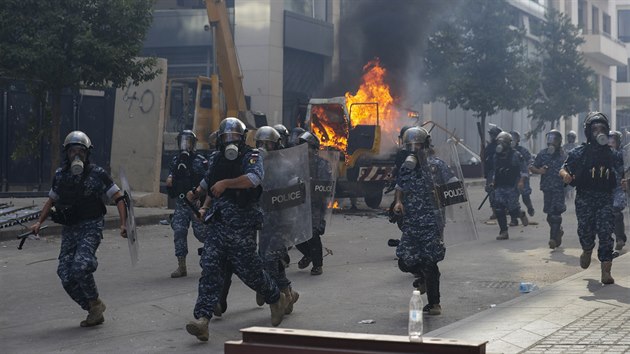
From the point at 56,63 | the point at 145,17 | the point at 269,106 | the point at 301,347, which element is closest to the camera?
the point at 301,347

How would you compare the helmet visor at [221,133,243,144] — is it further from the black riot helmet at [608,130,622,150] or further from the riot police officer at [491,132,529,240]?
the riot police officer at [491,132,529,240]

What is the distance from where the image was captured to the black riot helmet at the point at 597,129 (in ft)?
33.9

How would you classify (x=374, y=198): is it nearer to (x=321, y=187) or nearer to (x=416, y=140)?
(x=321, y=187)

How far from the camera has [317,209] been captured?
11.9 m

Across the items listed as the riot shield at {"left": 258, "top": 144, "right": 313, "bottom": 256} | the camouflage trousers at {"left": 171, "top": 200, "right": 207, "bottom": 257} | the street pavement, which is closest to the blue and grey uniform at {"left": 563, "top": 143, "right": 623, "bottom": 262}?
the street pavement

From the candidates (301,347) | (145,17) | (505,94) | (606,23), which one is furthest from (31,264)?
(606,23)

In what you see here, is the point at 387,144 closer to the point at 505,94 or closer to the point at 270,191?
the point at 270,191

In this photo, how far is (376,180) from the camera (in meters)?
21.7

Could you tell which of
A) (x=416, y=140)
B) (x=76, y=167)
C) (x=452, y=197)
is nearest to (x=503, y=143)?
(x=452, y=197)

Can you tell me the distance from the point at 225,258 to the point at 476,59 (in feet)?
110

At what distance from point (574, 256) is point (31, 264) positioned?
23.8 ft

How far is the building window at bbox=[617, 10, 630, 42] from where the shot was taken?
277 feet

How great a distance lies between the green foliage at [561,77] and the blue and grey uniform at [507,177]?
113 feet

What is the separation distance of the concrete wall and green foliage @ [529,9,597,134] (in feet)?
103
